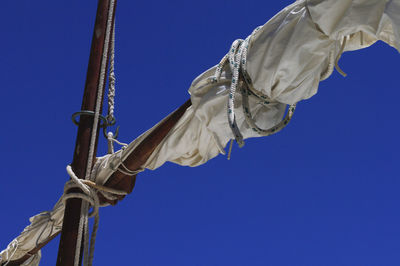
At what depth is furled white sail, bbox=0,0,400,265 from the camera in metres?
2.66

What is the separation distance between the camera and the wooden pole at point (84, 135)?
3619 mm

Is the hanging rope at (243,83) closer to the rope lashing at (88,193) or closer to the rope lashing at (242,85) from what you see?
the rope lashing at (242,85)

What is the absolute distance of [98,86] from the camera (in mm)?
4027

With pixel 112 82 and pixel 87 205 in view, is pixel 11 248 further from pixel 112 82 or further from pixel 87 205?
pixel 112 82

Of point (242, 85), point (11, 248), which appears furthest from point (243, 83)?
point (11, 248)

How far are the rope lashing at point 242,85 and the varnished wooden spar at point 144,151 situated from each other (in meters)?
0.43

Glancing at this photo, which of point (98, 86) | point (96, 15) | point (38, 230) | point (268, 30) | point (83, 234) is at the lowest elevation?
point (83, 234)

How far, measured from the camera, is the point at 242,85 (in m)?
3.06

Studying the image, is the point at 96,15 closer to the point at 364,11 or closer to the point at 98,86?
the point at 98,86

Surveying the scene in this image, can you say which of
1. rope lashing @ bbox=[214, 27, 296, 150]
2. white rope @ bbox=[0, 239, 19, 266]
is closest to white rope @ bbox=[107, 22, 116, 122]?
rope lashing @ bbox=[214, 27, 296, 150]

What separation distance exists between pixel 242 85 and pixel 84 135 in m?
1.28

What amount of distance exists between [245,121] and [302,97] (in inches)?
14.3

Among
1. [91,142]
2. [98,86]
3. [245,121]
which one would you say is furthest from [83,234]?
[245,121]

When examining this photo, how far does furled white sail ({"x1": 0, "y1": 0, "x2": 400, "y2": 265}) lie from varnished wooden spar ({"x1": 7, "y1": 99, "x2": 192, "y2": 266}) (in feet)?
0.14
